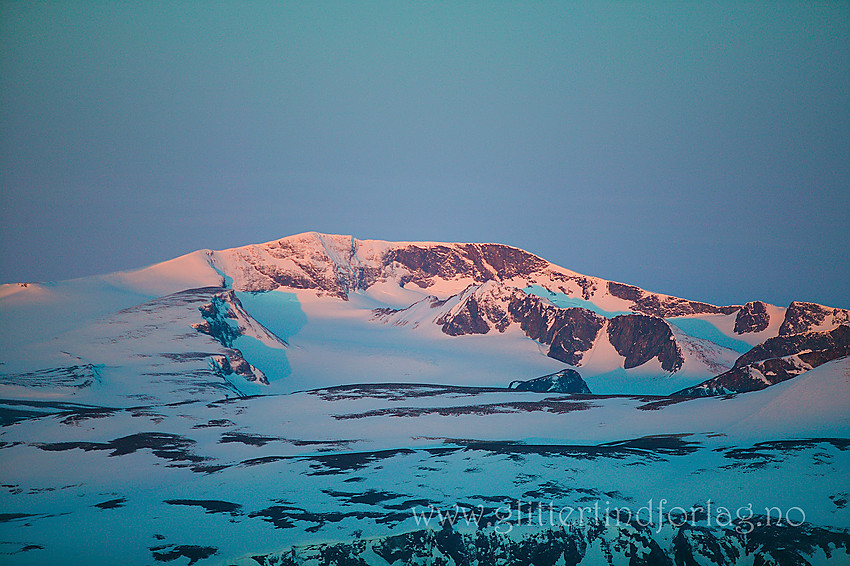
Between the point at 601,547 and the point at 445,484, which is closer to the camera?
the point at 601,547

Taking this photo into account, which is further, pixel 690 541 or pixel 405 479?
pixel 405 479

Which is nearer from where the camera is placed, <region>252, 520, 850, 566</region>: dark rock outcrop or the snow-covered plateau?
<region>252, 520, 850, 566</region>: dark rock outcrop

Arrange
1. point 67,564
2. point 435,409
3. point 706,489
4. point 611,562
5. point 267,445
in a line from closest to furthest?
point 67,564 < point 611,562 < point 706,489 < point 267,445 < point 435,409

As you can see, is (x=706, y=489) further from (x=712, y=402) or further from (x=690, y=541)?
(x=712, y=402)

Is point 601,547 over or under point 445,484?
under

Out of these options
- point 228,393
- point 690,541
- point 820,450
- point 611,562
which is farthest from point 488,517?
point 228,393

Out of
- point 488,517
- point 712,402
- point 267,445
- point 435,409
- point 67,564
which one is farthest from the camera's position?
point 435,409

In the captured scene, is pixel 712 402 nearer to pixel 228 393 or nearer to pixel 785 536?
pixel 785 536

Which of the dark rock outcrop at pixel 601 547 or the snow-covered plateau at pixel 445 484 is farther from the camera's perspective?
the snow-covered plateau at pixel 445 484

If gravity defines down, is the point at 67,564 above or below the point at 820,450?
below

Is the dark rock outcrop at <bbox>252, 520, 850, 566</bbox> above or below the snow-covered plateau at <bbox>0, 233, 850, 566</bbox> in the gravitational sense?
below

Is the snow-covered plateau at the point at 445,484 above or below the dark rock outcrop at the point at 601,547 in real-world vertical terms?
above
